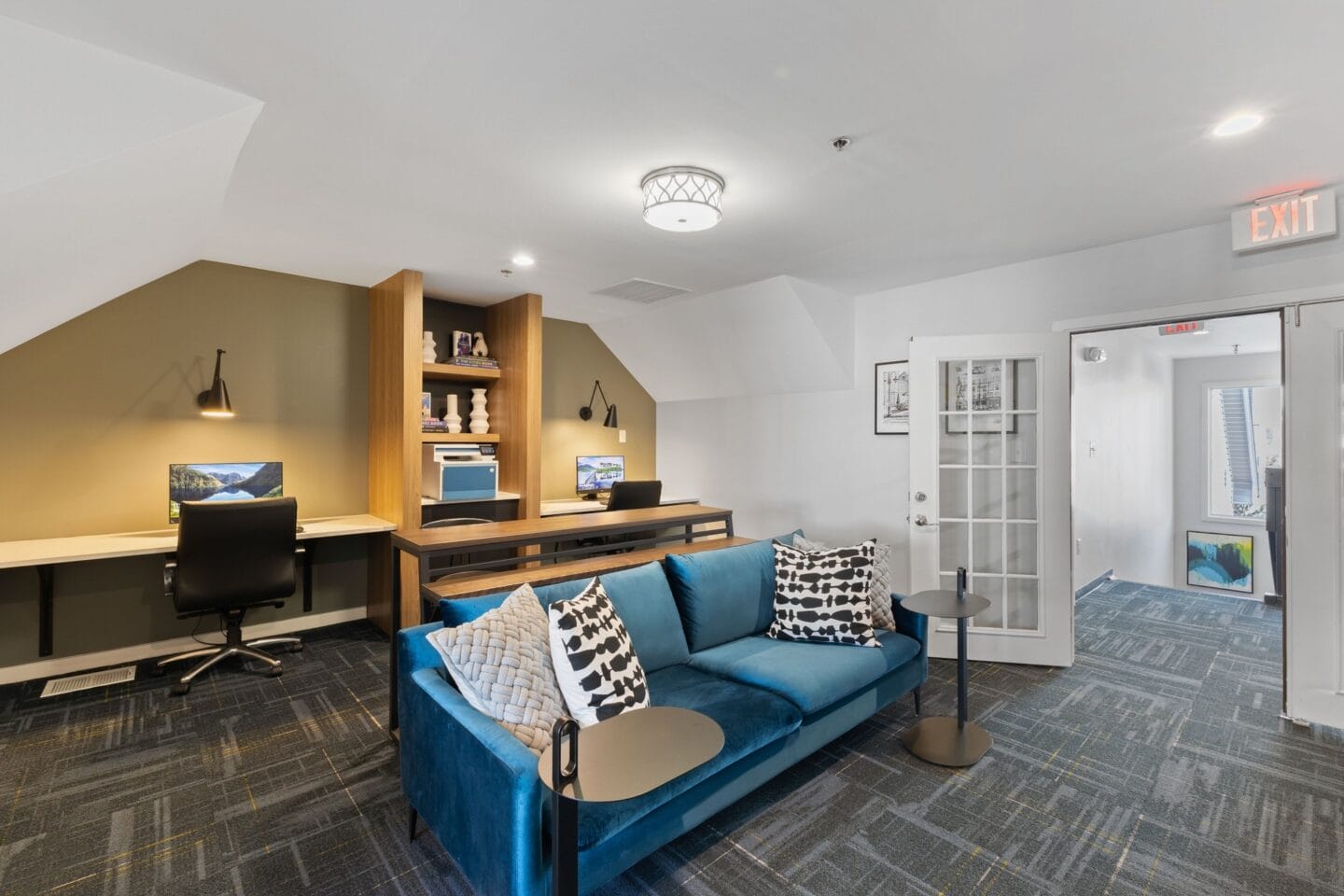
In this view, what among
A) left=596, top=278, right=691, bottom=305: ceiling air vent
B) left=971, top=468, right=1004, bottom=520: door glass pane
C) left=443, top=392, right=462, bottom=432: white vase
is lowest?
left=971, top=468, right=1004, bottom=520: door glass pane

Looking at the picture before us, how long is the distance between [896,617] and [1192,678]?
1932 millimetres

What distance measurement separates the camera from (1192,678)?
3.35 metres

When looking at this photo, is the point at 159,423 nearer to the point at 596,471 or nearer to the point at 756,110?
the point at 596,471

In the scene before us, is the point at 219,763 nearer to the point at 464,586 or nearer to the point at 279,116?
the point at 464,586

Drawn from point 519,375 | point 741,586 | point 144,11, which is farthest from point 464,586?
point 519,375

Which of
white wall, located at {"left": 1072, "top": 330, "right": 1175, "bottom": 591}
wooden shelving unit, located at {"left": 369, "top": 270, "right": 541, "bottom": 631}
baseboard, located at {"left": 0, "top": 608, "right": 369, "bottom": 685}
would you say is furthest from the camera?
white wall, located at {"left": 1072, "top": 330, "right": 1175, "bottom": 591}

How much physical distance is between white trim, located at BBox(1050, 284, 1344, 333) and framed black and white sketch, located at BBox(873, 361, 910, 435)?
0.95 metres

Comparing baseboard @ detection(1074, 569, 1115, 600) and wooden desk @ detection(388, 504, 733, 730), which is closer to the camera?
wooden desk @ detection(388, 504, 733, 730)

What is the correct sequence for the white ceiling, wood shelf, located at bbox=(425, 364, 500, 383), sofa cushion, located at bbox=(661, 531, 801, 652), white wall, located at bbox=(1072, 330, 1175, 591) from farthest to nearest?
white wall, located at bbox=(1072, 330, 1175, 591), wood shelf, located at bbox=(425, 364, 500, 383), sofa cushion, located at bbox=(661, 531, 801, 652), the white ceiling

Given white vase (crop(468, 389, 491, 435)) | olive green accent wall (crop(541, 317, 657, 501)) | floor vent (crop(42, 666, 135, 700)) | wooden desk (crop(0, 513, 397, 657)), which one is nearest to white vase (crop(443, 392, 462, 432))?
white vase (crop(468, 389, 491, 435))

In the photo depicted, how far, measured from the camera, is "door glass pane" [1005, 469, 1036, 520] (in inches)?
140

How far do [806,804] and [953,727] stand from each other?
926mm

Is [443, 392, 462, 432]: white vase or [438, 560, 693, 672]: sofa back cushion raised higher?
[443, 392, 462, 432]: white vase

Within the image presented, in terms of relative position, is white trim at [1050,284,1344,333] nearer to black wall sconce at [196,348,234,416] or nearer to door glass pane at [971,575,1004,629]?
door glass pane at [971,575,1004,629]
